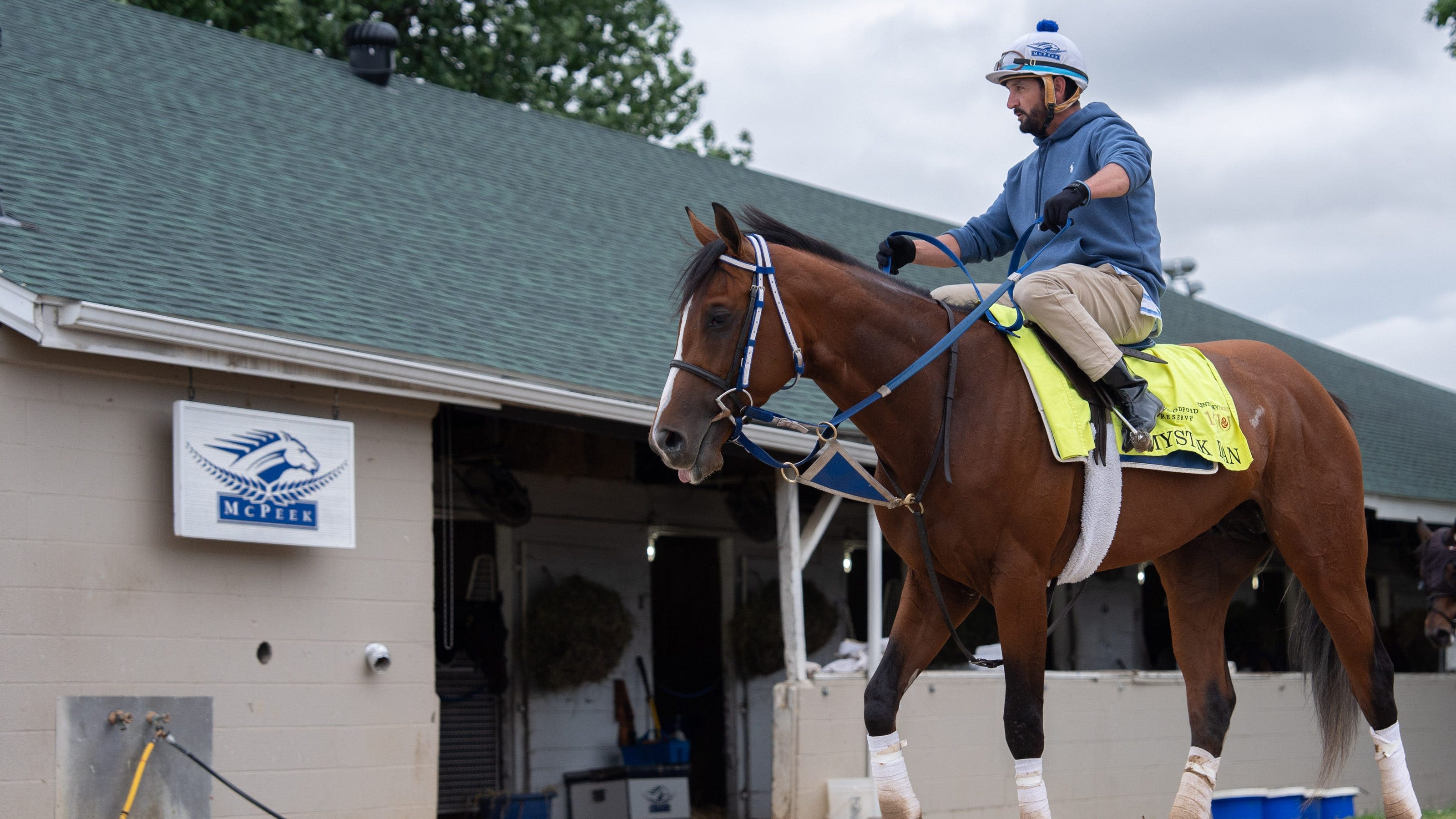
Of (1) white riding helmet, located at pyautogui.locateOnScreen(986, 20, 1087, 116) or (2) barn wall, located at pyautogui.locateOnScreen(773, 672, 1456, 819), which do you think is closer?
(1) white riding helmet, located at pyautogui.locateOnScreen(986, 20, 1087, 116)

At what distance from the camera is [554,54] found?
21391 mm

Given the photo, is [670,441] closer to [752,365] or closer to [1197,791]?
[752,365]

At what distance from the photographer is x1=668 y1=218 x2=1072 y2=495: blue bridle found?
372cm

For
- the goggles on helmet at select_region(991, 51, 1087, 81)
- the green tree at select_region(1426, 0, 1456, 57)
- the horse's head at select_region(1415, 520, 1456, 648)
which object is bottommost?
the horse's head at select_region(1415, 520, 1456, 648)

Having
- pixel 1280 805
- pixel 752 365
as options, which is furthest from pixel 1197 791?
pixel 1280 805

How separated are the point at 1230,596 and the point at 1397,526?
12.3 m

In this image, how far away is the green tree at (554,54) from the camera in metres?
21.1

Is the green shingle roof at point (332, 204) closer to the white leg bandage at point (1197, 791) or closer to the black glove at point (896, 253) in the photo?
the black glove at point (896, 253)

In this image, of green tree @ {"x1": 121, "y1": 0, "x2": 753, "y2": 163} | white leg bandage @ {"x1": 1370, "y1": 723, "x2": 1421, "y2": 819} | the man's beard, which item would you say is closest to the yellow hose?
the man's beard

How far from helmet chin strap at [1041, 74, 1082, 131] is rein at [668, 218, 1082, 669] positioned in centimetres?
60

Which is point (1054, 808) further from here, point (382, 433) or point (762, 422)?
point (762, 422)

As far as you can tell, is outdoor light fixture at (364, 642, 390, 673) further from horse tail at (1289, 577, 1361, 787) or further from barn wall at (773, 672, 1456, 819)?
horse tail at (1289, 577, 1361, 787)

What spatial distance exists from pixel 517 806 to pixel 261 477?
3640 mm

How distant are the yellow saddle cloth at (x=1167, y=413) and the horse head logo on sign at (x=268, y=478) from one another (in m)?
4.23
